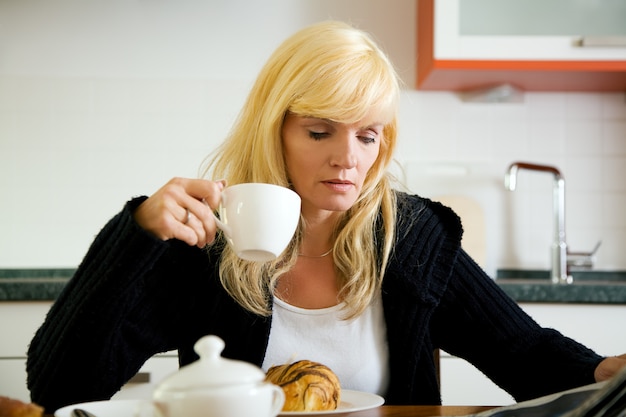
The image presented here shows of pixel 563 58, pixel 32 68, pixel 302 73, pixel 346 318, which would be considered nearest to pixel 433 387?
pixel 346 318

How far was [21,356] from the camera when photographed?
2006mm

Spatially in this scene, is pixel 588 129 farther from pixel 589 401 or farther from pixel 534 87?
pixel 589 401

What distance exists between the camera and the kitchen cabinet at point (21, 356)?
78.0 inches

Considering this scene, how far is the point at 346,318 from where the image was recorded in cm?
139

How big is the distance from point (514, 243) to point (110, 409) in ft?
6.40

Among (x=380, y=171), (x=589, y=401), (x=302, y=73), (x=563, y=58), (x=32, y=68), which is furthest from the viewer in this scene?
(x=32, y=68)

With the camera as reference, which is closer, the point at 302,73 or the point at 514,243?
the point at 302,73

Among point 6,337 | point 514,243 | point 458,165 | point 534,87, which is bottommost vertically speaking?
point 6,337

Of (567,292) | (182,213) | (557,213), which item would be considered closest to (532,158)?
(557,213)

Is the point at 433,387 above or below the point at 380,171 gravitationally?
below

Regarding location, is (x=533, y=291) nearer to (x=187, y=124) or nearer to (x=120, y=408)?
(x=187, y=124)

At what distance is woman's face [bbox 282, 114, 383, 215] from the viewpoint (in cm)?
131

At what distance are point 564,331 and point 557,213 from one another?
60 centimetres

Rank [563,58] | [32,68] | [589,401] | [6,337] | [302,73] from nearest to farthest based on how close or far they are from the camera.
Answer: [589,401] → [302,73] → [6,337] → [563,58] → [32,68]
